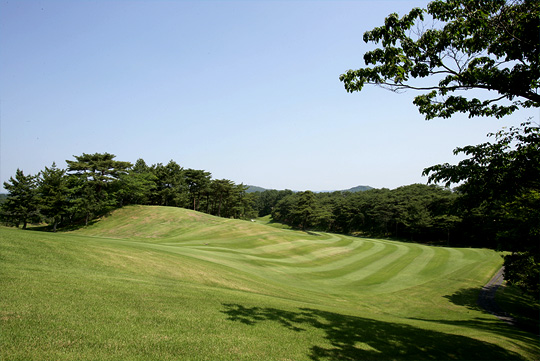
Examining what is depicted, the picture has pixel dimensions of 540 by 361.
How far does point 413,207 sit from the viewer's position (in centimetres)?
8394

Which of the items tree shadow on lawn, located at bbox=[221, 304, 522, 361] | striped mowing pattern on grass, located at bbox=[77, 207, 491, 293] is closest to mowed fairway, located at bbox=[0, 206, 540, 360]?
tree shadow on lawn, located at bbox=[221, 304, 522, 361]

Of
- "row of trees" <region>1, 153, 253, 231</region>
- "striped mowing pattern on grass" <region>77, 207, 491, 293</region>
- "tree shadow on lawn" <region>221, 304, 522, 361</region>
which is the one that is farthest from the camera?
"row of trees" <region>1, 153, 253, 231</region>

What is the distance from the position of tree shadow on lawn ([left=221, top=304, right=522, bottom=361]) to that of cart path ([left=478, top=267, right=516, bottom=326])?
1277 centimetres

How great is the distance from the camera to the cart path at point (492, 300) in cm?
1814

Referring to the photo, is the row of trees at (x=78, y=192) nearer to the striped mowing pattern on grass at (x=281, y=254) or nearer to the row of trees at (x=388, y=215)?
the striped mowing pattern on grass at (x=281, y=254)

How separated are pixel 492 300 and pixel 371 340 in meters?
21.7

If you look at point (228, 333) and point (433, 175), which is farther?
point (433, 175)

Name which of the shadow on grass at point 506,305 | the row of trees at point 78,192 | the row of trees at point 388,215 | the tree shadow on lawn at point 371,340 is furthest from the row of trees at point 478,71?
the row of trees at point 388,215

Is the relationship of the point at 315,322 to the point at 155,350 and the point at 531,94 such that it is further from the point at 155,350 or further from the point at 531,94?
the point at 531,94

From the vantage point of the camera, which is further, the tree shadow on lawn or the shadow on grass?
the shadow on grass

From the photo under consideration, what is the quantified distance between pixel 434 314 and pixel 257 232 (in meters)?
30.0

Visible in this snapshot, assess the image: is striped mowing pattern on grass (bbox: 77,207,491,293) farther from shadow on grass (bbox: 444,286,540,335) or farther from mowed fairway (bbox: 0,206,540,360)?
mowed fairway (bbox: 0,206,540,360)

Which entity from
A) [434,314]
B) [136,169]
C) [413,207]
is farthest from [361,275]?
[136,169]

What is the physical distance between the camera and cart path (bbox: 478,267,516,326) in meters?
18.1
